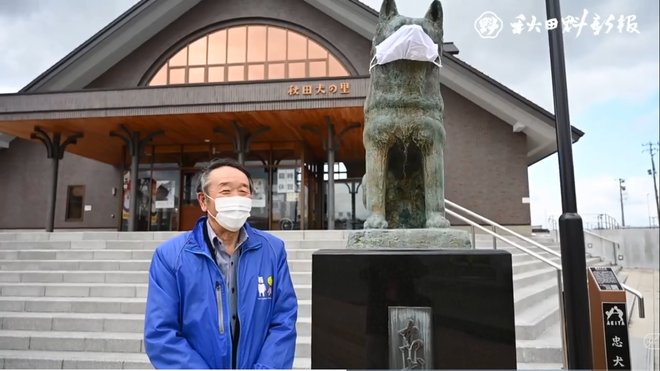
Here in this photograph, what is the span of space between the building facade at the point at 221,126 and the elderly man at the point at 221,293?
9041 millimetres

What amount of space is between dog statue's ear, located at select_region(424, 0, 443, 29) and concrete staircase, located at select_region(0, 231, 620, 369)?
11.3 ft

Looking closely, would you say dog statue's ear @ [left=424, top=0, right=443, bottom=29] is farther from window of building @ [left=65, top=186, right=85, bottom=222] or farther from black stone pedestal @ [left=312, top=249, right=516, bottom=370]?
window of building @ [left=65, top=186, right=85, bottom=222]

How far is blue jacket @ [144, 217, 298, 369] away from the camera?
1.95 m

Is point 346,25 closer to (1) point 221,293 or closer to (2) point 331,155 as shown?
Answer: (2) point 331,155

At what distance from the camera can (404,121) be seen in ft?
11.0

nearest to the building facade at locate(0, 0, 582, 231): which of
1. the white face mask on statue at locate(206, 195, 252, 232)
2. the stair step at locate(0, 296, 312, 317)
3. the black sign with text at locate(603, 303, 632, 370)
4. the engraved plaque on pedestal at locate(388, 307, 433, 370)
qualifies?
the stair step at locate(0, 296, 312, 317)

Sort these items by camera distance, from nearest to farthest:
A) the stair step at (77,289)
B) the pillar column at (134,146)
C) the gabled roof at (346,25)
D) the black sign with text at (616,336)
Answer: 1. the black sign with text at (616,336)
2. the stair step at (77,289)
3. the pillar column at (134,146)
4. the gabled roof at (346,25)

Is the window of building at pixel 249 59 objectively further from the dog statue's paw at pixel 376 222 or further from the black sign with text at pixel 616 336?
the black sign with text at pixel 616 336

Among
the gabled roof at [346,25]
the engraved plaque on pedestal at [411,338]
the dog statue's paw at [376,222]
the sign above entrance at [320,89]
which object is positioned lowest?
the engraved plaque on pedestal at [411,338]

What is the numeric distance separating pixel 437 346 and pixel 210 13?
16561 mm

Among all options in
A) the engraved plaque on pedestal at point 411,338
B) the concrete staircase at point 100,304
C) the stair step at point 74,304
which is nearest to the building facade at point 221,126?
the concrete staircase at point 100,304

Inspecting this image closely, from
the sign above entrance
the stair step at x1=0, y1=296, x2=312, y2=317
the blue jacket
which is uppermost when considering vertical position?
the sign above entrance

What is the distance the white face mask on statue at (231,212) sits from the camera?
2230 millimetres

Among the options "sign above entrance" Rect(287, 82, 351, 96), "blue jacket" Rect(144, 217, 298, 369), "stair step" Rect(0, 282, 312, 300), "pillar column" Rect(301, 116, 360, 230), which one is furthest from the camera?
"pillar column" Rect(301, 116, 360, 230)
